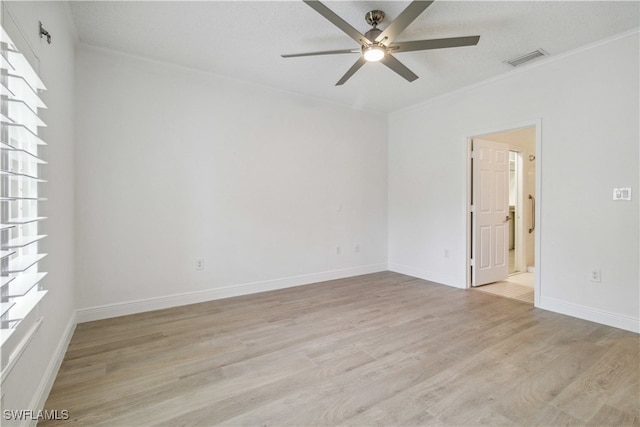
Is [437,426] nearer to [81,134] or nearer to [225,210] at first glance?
[225,210]

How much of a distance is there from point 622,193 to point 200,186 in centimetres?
427

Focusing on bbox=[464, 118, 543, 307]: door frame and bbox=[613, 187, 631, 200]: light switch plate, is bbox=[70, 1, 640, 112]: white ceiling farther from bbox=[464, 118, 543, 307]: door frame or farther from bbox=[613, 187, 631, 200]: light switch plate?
bbox=[613, 187, 631, 200]: light switch plate

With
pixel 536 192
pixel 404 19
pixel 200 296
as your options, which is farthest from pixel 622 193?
pixel 200 296

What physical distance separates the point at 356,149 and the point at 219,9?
9.53 feet

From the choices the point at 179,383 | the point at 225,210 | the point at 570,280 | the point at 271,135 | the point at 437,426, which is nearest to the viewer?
the point at 437,426

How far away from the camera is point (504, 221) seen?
459 centimetres

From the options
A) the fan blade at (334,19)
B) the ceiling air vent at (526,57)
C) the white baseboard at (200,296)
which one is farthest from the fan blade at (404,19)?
the white baseboard at (200,296)

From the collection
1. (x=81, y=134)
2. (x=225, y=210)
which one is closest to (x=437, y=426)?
(x=225, y=210)

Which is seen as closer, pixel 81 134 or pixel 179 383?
pixel 179 383

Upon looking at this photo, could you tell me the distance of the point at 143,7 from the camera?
239 cm

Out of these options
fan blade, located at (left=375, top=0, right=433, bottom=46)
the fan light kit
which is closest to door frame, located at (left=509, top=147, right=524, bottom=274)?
the fan light kit

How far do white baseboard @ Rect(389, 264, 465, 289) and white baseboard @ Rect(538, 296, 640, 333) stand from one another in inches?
40.3

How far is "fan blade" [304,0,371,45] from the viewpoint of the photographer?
1.90 metres

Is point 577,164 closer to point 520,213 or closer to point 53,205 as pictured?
point 520,213
